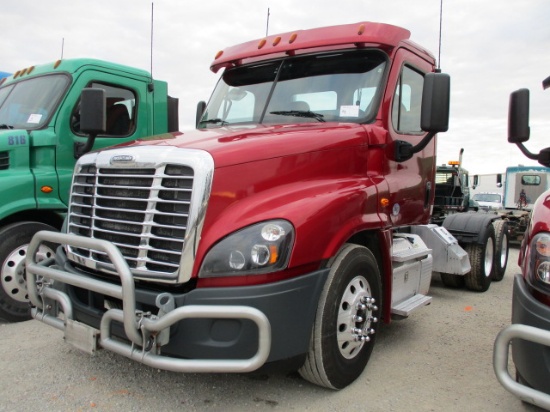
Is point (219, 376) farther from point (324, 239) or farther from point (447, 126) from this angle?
point (447, 126)

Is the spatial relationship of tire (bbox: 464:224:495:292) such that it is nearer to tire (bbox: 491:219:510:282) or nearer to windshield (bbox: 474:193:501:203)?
tire (bbox: 491:219:510:282)

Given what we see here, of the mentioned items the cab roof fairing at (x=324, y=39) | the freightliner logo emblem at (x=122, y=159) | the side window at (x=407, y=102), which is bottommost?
the freightliner logo emblem at (x=122, y=159)

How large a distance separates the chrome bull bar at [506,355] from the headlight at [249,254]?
114 centimetres

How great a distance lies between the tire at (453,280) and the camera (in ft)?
21.0

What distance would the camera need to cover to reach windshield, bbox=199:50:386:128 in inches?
151

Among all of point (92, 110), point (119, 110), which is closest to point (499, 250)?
point (119, 110)

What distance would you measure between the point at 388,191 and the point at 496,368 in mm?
1770

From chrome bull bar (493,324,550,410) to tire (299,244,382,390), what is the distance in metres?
1.00

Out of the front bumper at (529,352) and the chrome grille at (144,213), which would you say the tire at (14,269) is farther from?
the front bumper at (529,352)

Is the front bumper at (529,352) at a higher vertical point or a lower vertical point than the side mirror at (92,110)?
lower

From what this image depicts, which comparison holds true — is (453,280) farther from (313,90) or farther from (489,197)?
(489,197)

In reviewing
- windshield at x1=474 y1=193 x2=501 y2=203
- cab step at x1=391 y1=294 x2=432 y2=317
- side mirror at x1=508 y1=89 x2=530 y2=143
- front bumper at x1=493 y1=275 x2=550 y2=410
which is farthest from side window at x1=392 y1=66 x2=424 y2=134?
windshield at x1=474 y1=193 x2=501 y2=203

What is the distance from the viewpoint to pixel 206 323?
102 inches

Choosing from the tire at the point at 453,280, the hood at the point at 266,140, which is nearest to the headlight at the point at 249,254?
the hood at the point at 266,140
